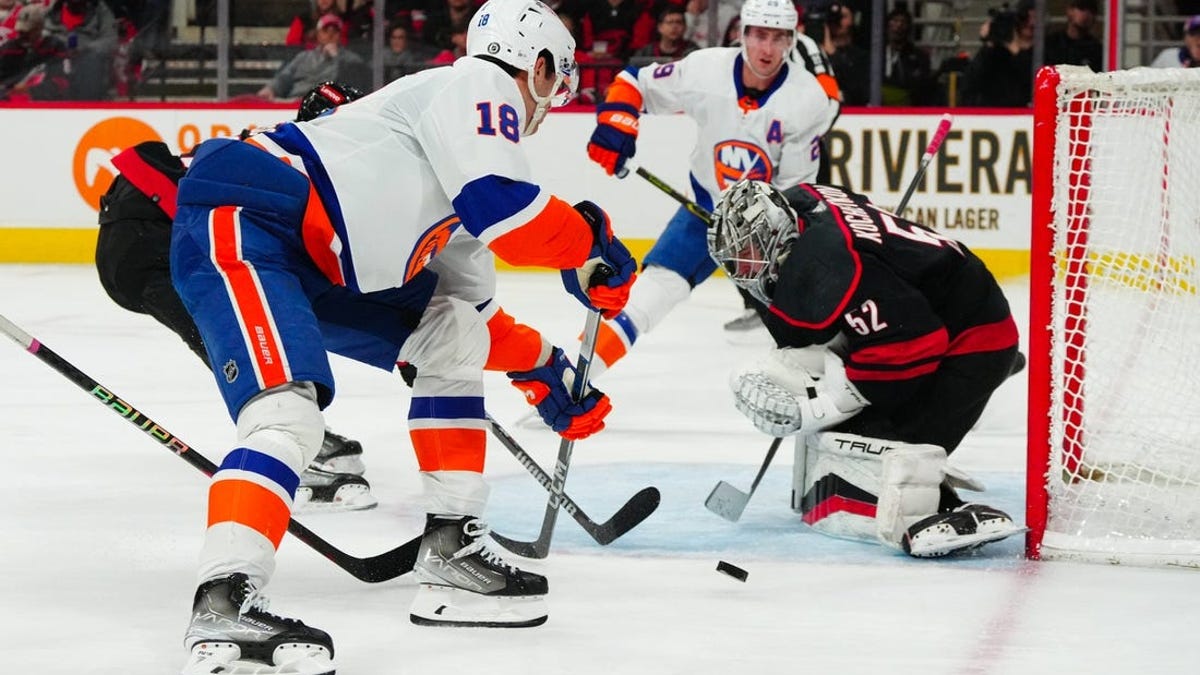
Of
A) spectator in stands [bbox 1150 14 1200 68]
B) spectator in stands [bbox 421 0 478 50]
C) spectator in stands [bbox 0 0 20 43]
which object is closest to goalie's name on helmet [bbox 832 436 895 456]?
spectator in stands [bbox 1150 14 1200 68]

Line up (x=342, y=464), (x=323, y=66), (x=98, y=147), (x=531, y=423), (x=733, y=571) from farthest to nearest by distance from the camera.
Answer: (x=323, y=66), (x=98, y=147), (x=531, y=423), (x=342, y=464), (x=733, y=571)

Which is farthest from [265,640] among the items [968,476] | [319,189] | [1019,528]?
[968,476]

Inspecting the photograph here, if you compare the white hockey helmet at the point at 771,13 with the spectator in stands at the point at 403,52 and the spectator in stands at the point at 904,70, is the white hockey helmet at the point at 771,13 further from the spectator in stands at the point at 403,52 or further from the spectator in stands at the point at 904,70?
the spectator in stands at the point at 403,52

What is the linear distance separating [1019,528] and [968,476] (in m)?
0.75

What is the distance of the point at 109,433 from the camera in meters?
4.39

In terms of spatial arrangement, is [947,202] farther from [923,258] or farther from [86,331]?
[923,258]

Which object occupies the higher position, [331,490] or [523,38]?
[523,38]

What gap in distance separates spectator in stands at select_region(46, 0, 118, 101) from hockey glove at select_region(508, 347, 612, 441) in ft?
17.5

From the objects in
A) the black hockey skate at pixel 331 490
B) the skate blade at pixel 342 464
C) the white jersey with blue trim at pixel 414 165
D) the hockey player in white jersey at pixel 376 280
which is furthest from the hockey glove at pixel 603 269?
the skate blade at pixel 342 464

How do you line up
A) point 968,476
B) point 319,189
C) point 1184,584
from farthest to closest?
point 968,476 < point 1184,584 < point 319,189

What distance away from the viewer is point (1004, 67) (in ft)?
25.7

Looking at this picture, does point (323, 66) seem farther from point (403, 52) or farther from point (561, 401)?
point (561, 401)

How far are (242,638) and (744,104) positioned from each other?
11.7 feet

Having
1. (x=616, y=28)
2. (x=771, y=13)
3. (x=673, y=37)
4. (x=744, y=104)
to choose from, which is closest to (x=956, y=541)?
(x=771, y=13)
